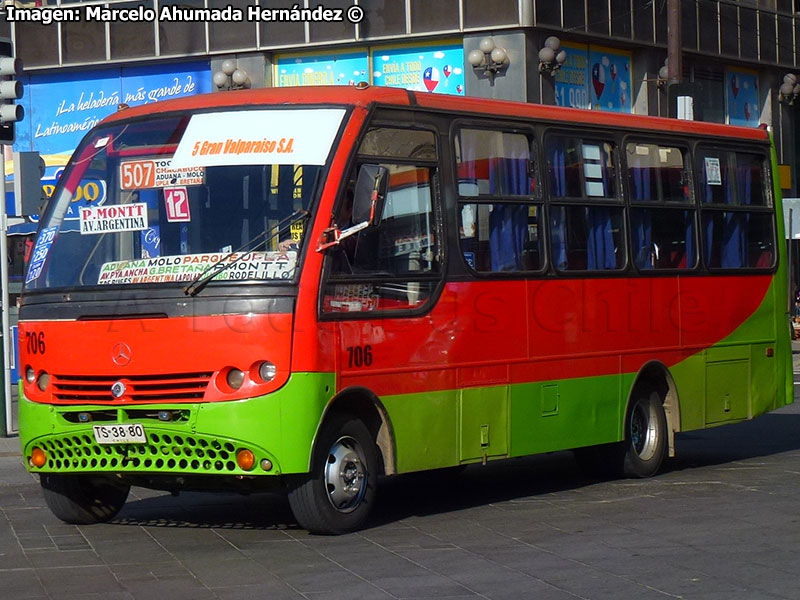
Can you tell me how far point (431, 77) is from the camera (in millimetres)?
29328

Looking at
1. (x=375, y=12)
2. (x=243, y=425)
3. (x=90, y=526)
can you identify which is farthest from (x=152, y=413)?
(x=375, y=12)

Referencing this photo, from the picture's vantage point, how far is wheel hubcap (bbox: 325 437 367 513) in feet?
33.1

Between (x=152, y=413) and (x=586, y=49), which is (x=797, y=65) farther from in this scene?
(x=152, y=413)

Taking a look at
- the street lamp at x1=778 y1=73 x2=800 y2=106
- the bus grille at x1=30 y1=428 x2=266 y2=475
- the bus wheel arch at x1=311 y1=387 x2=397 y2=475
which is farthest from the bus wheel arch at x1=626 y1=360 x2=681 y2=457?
the street lamp at x1=778 y1=73 x2=800 y2=106

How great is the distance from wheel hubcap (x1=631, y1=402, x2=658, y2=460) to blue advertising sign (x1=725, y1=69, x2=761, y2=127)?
21.9 meters

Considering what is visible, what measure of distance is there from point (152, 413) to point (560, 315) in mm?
3644

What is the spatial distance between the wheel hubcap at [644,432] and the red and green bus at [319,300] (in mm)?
429

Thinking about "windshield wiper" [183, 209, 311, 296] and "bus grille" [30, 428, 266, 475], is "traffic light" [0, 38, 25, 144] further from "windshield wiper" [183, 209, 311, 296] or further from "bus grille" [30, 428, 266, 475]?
"windshield wiper" [183, 209, 311, 296]

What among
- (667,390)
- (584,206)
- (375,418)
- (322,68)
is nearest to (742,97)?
(322,68)

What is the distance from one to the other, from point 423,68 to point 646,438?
1682cm

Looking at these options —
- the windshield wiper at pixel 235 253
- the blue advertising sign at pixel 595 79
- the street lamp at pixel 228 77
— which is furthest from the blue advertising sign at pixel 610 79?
the windshield wiper at pixel 235 253

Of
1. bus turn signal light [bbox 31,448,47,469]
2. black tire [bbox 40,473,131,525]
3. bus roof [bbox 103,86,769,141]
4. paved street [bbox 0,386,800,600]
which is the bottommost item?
paved street [bbox 0,386,800,600]

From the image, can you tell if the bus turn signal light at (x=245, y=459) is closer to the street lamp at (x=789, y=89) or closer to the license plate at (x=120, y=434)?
the license plate at (x=120, y=434)

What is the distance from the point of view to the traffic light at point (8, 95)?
16500 millimetres
